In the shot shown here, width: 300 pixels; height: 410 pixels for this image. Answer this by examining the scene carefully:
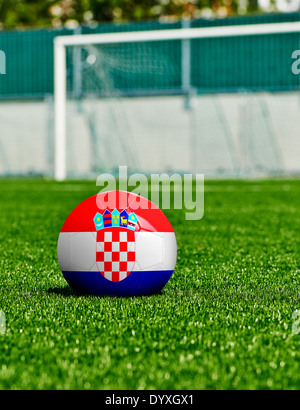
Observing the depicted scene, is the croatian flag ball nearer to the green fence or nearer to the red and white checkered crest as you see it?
the red and white checkered crest

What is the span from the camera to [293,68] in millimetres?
22781

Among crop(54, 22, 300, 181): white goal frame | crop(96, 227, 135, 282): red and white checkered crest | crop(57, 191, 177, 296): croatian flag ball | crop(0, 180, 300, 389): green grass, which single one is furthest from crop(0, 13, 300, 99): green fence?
crop(96, 227, 135, 282): red and white checkered crest

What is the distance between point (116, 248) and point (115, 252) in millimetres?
21

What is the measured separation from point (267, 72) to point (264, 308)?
20.7 metres

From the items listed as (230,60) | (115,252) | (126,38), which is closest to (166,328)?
(115,252)

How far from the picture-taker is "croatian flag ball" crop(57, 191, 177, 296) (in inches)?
129

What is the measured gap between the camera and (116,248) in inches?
129

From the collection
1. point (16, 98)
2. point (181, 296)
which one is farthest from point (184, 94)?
point (181, 296)

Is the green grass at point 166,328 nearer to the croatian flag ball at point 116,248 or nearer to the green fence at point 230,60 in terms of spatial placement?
the croatian flag ball at point 116,248

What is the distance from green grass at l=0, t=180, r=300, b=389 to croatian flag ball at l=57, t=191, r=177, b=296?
0.09m

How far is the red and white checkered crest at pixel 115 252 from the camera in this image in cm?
328

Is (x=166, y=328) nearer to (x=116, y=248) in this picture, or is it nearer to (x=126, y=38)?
(x=116, y=248)

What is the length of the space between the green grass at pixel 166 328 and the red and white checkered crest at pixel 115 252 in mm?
A: 164
